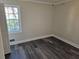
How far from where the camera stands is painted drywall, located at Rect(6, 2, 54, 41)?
3.51 m

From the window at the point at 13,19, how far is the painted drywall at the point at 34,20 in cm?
20

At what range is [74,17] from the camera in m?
3.19

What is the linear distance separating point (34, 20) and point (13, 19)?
101 centimetres

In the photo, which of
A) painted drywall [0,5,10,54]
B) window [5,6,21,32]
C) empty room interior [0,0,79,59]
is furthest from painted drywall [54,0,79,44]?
painted drywall [0,5,10,54]

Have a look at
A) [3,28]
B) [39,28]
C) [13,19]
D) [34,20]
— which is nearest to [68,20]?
[39,28]

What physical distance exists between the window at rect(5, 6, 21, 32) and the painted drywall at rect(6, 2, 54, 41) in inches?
7.8

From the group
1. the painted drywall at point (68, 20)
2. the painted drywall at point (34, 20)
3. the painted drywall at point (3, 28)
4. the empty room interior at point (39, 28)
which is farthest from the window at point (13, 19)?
the painted drywall at point (68, 20)

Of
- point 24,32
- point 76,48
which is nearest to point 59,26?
point 76,48

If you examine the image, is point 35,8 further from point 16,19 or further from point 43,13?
point 16,19

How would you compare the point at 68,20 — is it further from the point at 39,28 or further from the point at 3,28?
the point at 3,28

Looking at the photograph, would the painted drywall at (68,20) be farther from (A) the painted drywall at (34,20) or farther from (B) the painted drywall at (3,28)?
(B) the painted drywall at (3,28)

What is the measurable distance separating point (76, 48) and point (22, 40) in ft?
8.06

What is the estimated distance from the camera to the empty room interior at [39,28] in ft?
8.77

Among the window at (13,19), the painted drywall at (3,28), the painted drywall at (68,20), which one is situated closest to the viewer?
the painted drywall at (3,28)
